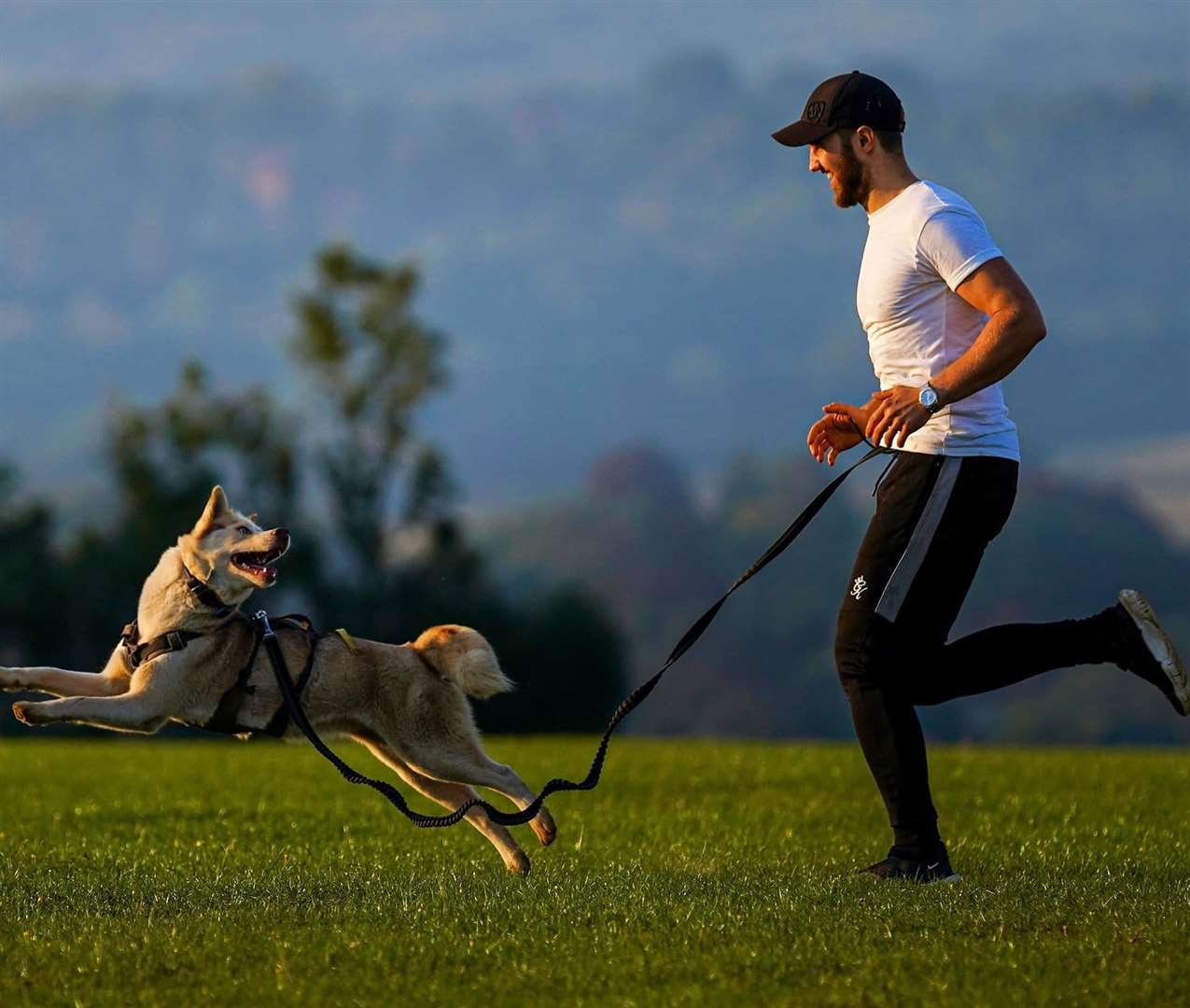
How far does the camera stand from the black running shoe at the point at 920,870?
23.3ft

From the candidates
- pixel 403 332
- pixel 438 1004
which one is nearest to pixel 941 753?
pixel 438 1004

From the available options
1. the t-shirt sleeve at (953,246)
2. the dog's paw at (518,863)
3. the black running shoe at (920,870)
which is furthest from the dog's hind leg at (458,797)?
the t-shirt sleeve at (953,246)

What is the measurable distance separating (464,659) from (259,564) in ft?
3.63

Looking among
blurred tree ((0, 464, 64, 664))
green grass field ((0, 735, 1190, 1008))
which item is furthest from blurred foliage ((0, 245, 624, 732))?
green grass field ((0, 735, 1190, 1008))

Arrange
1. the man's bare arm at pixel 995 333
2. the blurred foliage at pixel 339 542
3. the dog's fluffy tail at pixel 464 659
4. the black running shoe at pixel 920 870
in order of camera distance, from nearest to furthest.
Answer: the man's bare arm at pixel 995 333, the black running shoe at pixel 920 870, the dog's fluffy tail at pixel 464 659, the blurred foliage at pixel 339 542

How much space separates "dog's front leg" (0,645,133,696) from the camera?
786 cm

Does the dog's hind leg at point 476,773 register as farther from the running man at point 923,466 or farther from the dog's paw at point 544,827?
the running man at point 923,466

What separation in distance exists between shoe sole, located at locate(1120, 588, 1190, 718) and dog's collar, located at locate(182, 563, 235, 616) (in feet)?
13.9

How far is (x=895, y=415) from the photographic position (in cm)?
666

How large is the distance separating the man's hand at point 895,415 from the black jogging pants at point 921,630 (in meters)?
0.20

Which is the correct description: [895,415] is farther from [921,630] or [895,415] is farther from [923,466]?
[921,630]

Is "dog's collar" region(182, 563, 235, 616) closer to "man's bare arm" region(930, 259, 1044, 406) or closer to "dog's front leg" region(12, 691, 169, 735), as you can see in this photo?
"dog's front leg" region(12, 691, 169, 735)

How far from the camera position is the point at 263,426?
52.0 meters

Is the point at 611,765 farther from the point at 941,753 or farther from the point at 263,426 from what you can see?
the point at 263,426
